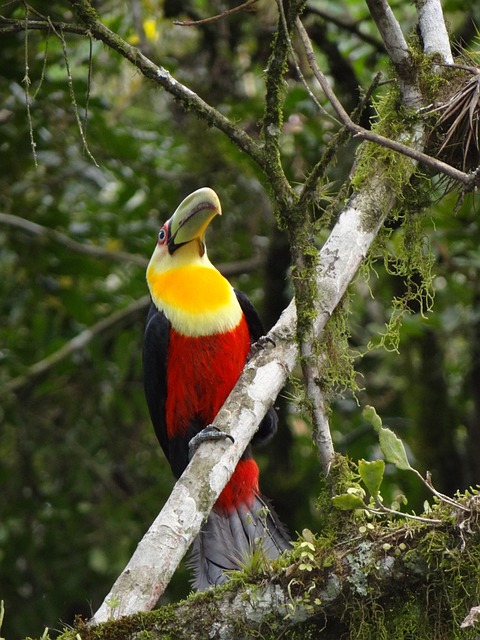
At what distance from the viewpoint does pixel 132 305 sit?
5680 mm

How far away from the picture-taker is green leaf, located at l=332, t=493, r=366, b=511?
2279mm

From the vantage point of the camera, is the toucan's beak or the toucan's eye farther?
the toucan's eye

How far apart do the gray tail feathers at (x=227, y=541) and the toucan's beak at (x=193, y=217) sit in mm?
1191

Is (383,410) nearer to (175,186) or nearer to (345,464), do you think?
(175,186)

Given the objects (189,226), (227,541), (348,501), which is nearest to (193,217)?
(189,226)

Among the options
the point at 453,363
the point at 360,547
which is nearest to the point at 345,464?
the point at 360,547

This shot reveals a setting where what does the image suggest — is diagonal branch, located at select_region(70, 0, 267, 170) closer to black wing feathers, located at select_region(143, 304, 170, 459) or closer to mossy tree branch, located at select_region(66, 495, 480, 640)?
black wing feathers, located at select_region(143, 304, 170, 459)

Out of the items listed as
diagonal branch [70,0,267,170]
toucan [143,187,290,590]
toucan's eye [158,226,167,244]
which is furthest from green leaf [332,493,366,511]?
toucan's eye [158,226,167,244]

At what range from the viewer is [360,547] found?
2.32 m

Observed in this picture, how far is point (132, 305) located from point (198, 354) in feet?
6.16

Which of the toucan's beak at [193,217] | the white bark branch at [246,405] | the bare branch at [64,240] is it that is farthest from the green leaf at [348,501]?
the bare branch at [64,240]

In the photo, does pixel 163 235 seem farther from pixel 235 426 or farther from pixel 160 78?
pixel 235 426

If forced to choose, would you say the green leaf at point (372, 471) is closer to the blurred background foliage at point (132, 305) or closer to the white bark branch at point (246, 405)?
the white bark branch at point (246, 405)

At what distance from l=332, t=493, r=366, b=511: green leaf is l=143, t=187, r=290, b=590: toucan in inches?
54.8
